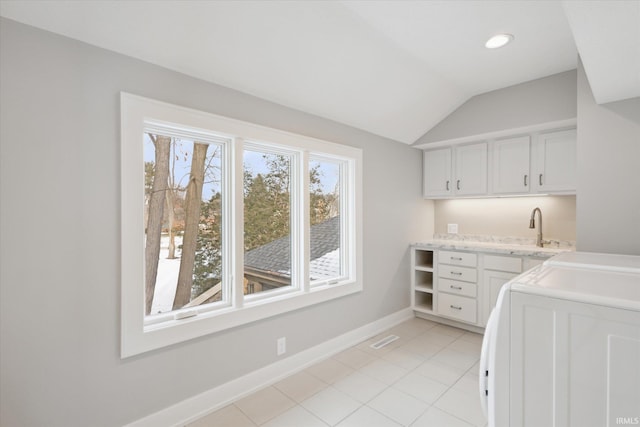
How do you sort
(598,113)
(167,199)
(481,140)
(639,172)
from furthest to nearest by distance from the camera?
(481,140), (598,113), (639,172), (167,199)

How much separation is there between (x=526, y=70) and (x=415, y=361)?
2.88 m

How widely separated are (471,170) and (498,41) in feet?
5.16

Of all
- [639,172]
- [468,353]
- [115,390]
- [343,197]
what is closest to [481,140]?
[639,172]

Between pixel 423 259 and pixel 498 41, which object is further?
pixel 423 259

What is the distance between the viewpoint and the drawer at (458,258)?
131 inches

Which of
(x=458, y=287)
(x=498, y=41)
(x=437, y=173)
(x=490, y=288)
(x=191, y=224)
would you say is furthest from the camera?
(x=437, y=173)

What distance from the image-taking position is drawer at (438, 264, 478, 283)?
131 inches

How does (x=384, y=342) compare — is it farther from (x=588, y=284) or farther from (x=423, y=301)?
(x=588, y=284)

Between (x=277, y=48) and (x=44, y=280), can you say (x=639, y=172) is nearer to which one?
(x=277, y=48)

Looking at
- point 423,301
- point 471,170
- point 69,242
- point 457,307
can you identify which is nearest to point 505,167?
point 471,170

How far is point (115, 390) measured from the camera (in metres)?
1.66

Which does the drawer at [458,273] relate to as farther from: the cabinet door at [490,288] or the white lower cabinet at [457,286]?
the cabinet door at [490,288]

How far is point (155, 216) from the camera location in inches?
76.0

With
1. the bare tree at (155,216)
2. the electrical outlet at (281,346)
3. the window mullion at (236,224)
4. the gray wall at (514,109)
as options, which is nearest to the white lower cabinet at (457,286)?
the gray wall at (514,109)
